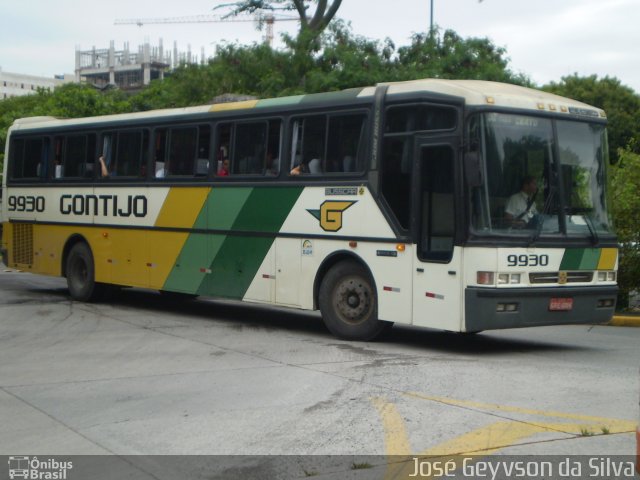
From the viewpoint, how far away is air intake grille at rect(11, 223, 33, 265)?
20266 millimetres

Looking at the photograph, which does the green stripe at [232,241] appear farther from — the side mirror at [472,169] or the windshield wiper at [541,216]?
the windshield wiper at [541,216]

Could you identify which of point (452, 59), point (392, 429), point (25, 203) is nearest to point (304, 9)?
point (452, 59)

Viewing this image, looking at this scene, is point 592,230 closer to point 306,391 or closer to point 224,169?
point 306,391

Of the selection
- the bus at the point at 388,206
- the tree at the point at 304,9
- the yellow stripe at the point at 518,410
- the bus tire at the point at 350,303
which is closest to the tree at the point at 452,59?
the tree at the point at 304,9

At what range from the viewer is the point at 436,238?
12.2 metres

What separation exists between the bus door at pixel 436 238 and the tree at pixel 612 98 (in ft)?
146

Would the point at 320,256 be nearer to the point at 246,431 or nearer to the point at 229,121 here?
the point at 229,121

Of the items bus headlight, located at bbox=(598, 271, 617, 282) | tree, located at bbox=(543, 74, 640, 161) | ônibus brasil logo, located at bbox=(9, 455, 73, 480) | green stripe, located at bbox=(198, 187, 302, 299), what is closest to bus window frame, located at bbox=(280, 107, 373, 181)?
green stripe, located at bbox=(198, 187, 302, 299)

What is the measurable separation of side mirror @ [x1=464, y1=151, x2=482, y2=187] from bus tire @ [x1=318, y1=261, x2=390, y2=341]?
84.5 inches

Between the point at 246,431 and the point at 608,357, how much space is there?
582 cm

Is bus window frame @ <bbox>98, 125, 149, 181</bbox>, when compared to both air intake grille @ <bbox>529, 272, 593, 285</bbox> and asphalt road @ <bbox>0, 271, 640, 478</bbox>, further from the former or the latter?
air intake grille @ <bbox>529, 272, 593, 285</bbox>

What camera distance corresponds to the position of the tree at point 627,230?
17828 mm

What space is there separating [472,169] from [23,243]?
11.8m

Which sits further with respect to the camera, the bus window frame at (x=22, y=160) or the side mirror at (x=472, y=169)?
the bus window frame at (x=22, y=160)
